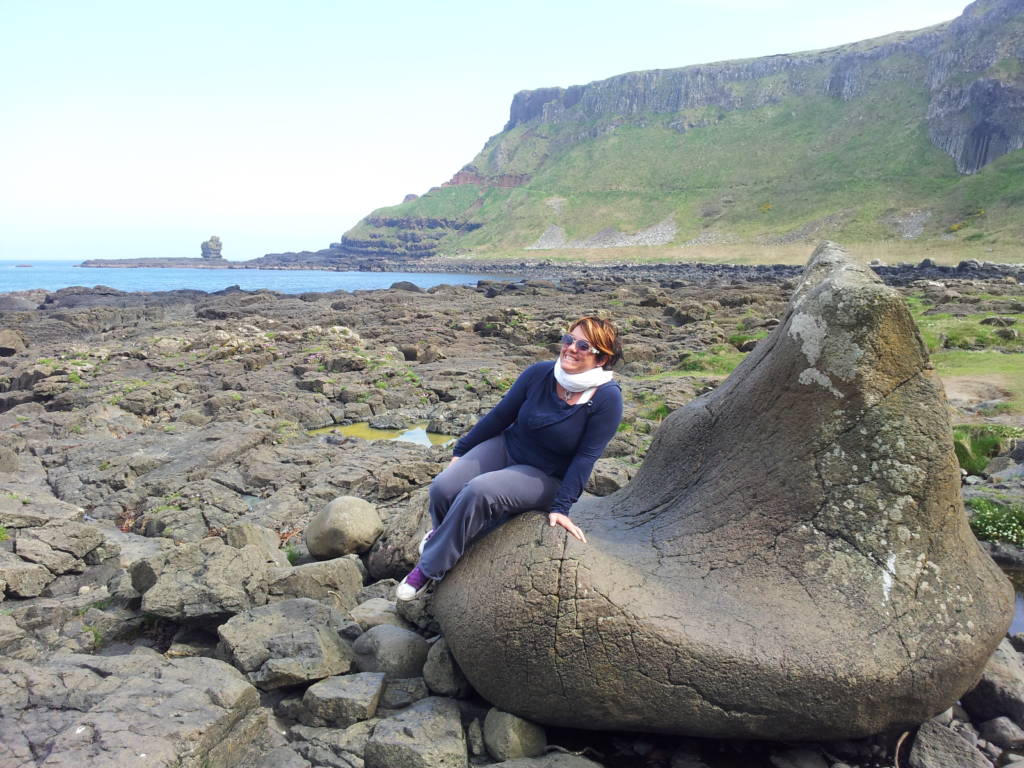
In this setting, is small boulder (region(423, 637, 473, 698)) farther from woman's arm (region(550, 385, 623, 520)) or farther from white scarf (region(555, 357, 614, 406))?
white scarf (region(555, 357, 614, 406))

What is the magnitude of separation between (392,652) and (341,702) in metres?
0.67

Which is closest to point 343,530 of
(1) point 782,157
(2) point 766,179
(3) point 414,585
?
(3) point 414,585

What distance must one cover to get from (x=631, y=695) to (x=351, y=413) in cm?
1585

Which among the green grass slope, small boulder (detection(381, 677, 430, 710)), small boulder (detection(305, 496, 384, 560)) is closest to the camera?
small boulder (detection(381, 677, 430, 710))

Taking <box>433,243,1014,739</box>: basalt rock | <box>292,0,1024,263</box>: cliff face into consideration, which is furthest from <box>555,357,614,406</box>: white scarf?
<box>292,0,1024,263</box>: cliff face

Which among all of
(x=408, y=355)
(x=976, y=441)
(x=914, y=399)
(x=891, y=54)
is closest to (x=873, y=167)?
(x=891, y=54)

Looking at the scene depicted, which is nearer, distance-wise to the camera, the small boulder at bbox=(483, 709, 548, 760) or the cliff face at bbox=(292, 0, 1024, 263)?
the small boulder at bbox=(483, 709, 548, 760)

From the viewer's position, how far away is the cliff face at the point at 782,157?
97188mm

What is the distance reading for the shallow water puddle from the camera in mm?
17781

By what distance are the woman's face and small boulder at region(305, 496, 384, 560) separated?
394 cm

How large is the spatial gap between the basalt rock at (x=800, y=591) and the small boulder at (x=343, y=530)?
9.46 feet

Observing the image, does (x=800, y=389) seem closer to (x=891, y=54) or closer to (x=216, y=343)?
(x=216, y=343)

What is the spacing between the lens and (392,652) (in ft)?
18.6

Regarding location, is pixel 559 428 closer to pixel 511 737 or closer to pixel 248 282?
pixel 511 737
